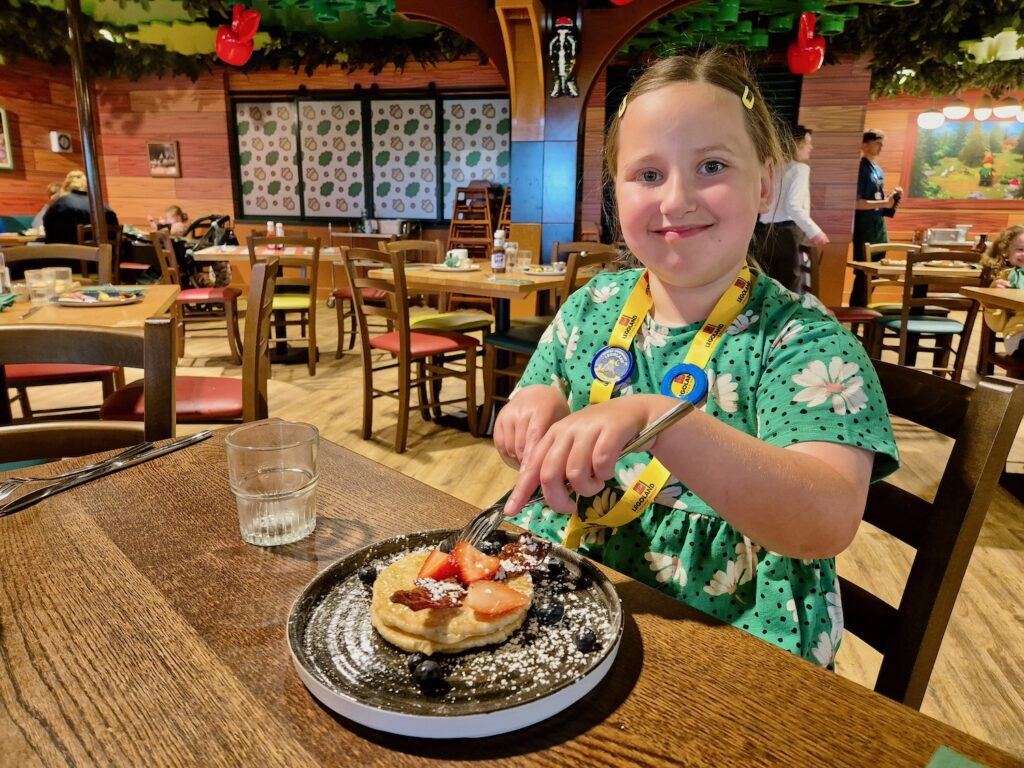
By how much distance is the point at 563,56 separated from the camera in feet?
16.8

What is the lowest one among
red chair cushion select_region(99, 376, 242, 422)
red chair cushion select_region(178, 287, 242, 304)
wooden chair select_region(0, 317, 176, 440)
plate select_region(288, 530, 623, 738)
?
red chair cushion select_region(99, 376, 242, 422)

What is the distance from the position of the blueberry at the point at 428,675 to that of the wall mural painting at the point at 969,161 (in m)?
10.6

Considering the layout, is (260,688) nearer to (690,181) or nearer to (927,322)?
(690,181)

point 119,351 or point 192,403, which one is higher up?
point 119,351

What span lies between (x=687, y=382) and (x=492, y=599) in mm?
467

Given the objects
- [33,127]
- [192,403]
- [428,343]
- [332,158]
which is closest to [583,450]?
[192,403]

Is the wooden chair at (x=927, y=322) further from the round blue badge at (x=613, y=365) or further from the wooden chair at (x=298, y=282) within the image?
the wooden chair at (x=298, y=282)

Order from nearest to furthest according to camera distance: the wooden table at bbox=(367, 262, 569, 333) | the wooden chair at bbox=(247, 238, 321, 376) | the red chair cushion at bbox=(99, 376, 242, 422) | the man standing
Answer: the red chair cushion at bbox=(99, 376, 242, 422)
the wooden table at bbox=(367, 262, 569, 333)
the wooden chair at bbox=(247, 238, 321, 376)
the man standing

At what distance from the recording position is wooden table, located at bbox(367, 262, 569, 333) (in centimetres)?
321

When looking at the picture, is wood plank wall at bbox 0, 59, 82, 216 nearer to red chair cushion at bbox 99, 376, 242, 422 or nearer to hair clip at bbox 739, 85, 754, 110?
red chair cushion at bbox 99, 376, 242, 422

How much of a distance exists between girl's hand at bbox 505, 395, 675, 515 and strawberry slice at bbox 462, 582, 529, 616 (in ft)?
0.25

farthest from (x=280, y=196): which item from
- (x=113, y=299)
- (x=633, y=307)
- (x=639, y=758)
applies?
(x=639, y=758)

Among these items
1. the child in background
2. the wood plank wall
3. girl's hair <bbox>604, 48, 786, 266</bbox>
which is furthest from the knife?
the wood plank wall

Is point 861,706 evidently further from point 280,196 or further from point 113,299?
point 280,196
